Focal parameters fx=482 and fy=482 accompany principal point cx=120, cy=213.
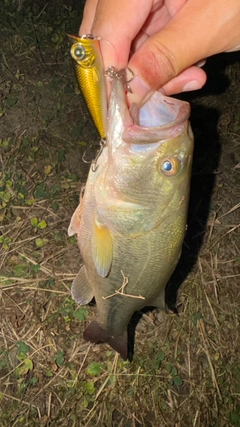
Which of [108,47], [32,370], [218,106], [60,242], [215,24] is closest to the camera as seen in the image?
[108,47]

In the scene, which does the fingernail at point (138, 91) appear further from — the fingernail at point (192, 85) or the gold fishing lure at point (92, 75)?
the fingernail at point (192, 85)

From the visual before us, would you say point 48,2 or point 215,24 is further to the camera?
point 48,2

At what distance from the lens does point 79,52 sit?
1597mm

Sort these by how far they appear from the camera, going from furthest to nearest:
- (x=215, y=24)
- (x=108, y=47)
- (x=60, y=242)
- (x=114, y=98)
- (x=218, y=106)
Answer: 1. (x=218, y=106)
2. (x=60, y=242)
3. (x=215, y=24)
4. (x=108, y=47)
5. (x=114, y=98)

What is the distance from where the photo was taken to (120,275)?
2064mm

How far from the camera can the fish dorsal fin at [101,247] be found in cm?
195

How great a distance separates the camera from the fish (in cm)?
171

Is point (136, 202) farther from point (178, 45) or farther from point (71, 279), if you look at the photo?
point (71, 279)

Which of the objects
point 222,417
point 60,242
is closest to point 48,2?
point 60,242

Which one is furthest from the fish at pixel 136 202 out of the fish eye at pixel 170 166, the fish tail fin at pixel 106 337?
the fish tail fin at pixel 106 337

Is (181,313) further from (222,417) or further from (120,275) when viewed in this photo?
(120,275)

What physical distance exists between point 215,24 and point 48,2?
7.70 feet

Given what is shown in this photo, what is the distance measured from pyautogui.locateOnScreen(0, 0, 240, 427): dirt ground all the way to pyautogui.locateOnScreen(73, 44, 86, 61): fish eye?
177 cm

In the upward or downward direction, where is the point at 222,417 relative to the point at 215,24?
downward
